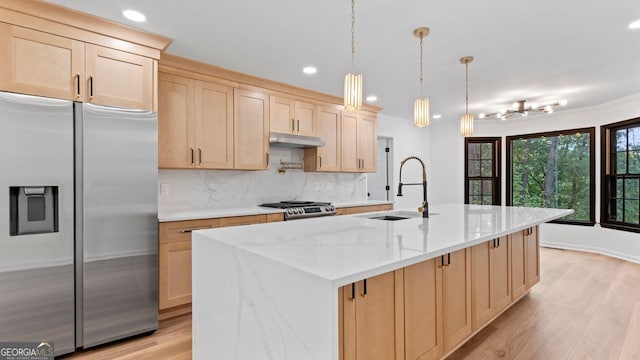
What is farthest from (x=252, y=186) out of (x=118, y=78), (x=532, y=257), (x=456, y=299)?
(x=532, y=257)

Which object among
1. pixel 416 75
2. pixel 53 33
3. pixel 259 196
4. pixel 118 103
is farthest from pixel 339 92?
pixel 53 33

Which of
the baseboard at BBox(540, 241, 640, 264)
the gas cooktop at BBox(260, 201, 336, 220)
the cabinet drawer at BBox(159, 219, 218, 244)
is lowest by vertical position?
the baseboard at BBox(540, 241, 640, 264)

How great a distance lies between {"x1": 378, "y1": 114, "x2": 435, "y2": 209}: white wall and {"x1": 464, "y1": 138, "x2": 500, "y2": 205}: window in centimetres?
72

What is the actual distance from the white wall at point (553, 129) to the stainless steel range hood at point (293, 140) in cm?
351

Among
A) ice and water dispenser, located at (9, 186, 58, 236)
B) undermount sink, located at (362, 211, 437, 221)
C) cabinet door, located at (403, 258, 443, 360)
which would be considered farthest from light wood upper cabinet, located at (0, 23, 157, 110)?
cabinet door, located at (403, 258, 443, 360)

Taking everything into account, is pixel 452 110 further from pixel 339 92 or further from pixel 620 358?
pixel 620 358

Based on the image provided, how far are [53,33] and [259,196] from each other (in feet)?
8.05

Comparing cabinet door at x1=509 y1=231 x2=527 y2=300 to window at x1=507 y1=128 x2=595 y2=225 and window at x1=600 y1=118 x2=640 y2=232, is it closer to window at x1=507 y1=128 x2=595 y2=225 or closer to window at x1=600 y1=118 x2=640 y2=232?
window at x1=600 y1=118 x2=640 y2=232

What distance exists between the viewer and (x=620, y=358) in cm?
215

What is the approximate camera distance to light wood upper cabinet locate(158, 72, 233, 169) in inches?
119

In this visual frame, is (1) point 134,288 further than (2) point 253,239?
Yes

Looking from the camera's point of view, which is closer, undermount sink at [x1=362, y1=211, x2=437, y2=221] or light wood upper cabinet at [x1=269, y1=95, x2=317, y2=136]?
undermount sink at [x1=362, y1=211, x2=437, y2=221]

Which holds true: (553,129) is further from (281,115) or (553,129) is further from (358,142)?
(281,115)

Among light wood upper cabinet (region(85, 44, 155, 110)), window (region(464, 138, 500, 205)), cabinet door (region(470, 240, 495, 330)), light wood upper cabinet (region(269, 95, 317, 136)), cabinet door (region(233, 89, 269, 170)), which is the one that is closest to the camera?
cabinet door (region(470, 240, 495, 330))
